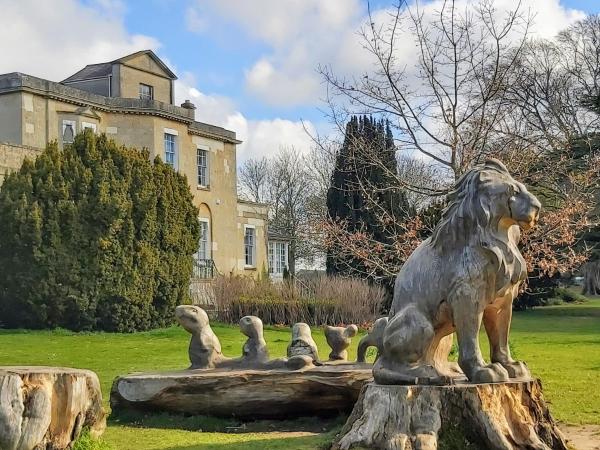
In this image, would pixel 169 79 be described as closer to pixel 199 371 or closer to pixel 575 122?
pixel 575 122


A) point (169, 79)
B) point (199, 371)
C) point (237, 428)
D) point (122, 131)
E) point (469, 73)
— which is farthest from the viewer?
point (169, 79)

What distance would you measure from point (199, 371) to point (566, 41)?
30.9 meters

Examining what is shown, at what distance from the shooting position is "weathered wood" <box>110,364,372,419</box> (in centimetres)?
751

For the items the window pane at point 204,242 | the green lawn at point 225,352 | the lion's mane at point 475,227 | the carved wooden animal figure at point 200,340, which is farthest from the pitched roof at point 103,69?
the lion's mane at point 475,227

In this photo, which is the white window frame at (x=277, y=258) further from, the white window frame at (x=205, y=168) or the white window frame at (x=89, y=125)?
the white window frame at (x=89, y=125)

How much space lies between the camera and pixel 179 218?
68.5 feet

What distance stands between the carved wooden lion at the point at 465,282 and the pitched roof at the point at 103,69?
25424 mm

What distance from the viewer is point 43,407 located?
562cm

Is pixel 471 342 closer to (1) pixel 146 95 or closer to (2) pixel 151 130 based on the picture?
(2) pixel 151 130

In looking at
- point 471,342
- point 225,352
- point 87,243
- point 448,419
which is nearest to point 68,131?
point 87,243

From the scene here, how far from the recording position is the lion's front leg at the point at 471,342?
5.13 m

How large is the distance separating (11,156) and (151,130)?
21.0 feet

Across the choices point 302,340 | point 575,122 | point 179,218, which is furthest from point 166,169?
point 575,122

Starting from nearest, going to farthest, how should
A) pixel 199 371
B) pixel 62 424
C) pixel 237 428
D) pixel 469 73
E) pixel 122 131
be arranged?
pixel 62 424 < pixel 237 428 < pixel 199 371 < pixel 469 73 < pixel 122 131
